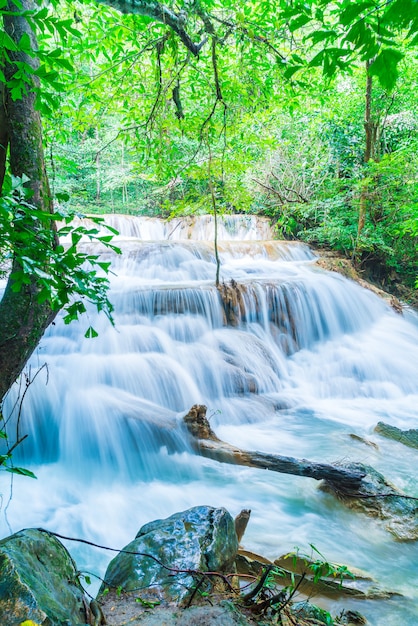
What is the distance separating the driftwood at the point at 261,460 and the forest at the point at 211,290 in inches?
0.9

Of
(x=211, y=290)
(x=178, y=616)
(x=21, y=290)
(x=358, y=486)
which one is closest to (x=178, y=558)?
(x=178, y=616)

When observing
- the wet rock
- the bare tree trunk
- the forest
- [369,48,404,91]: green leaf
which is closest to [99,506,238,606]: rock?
the forest

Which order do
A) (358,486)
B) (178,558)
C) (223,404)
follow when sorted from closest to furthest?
1. (178,558)
2. (358,486)
3. (223,404)

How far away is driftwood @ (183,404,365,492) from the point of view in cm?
347

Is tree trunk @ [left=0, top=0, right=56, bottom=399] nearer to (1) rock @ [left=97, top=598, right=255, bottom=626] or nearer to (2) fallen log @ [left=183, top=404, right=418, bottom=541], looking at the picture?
(1) rock @ [left=97, top=598, right=255, bottom=626]

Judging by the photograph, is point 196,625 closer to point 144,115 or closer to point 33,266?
point 33,266

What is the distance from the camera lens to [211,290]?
784cm

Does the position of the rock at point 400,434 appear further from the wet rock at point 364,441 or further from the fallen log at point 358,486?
the fallen log at point 358,486

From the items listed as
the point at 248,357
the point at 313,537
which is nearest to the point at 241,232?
the point at 248,357

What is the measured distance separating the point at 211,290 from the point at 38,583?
21.9ft

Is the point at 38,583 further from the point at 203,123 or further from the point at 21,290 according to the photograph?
the point at 203,123

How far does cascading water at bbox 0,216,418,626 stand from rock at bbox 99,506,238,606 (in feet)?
3.66

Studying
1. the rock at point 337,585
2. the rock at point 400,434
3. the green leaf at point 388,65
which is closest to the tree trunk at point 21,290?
the green leaf at point 388,65

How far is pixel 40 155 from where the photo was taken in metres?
2.32
